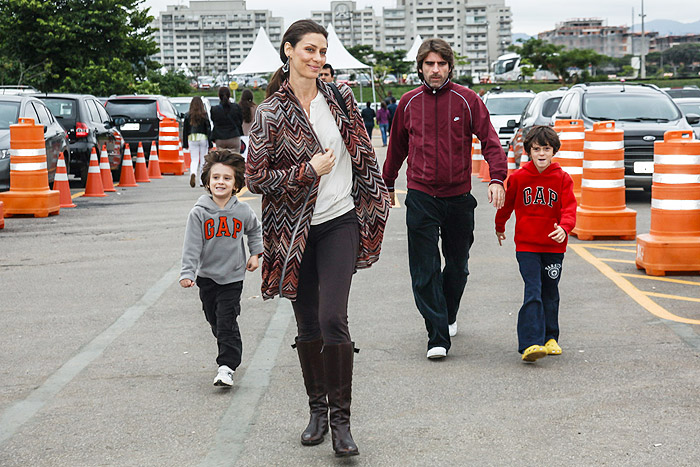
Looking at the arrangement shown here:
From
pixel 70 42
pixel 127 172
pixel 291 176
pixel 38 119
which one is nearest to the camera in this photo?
pixel 291 176

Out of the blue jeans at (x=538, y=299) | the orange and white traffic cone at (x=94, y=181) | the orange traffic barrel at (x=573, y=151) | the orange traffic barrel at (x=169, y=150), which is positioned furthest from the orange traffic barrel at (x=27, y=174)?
the orange traffic barrel at (x=169, y=150)

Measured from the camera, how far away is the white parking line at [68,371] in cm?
509

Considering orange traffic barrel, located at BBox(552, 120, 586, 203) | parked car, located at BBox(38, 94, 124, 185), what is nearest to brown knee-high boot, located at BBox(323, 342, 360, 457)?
orange traffic barrel, located at BBox(552, 120, 586, 203)

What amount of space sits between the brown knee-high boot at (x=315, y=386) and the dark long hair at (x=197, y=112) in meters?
13.0

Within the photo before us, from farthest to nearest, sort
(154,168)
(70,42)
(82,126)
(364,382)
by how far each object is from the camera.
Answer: (70,42)
(154,168)
(82,126)
(364,382)

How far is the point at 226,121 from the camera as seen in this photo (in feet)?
55.6

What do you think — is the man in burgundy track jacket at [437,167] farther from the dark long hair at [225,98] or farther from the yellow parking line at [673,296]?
the dark long hair at [225,98]

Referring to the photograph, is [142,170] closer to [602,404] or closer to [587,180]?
[587,180]

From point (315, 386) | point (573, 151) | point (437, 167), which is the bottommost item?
point (315, 386)

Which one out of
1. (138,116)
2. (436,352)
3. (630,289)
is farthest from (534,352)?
(138,116)

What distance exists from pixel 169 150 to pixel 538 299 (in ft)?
63.4

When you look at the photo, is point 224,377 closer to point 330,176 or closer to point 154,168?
point 330,176

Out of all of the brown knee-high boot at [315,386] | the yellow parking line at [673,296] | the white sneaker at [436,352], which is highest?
the brown knee-high boot at [315,386]

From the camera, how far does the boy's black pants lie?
18.7 feet
